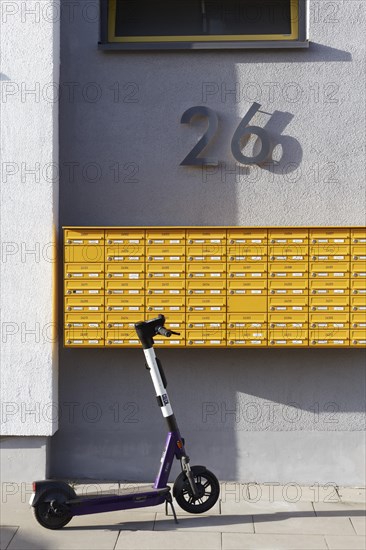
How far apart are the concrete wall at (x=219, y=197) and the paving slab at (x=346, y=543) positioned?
4.57ft

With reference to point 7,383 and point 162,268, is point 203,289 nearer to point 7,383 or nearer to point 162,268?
point 162,268

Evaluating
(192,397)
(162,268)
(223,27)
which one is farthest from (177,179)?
(192,397)

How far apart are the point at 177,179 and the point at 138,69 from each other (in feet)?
3.61

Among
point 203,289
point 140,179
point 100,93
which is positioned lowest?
point 203,289

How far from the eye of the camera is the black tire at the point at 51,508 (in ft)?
23.0

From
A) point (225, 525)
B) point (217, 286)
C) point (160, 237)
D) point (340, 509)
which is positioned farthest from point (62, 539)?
point (160, 237)

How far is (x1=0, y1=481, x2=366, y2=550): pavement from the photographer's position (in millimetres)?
6812

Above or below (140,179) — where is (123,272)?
below

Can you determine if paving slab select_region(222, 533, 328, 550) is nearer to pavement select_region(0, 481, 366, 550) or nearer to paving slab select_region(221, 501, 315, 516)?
pavement select_region(0, 481, 366, 550)

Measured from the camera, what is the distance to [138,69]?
333 inches

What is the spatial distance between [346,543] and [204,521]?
119cm

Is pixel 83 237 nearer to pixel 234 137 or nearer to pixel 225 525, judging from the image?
pixel 234 137

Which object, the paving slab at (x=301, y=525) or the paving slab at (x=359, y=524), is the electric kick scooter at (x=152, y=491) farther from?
the paving slab at (x=359, y=524)

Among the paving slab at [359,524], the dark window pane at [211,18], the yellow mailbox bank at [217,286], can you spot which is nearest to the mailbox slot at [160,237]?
the yellow mailbox bank at [217,286]
